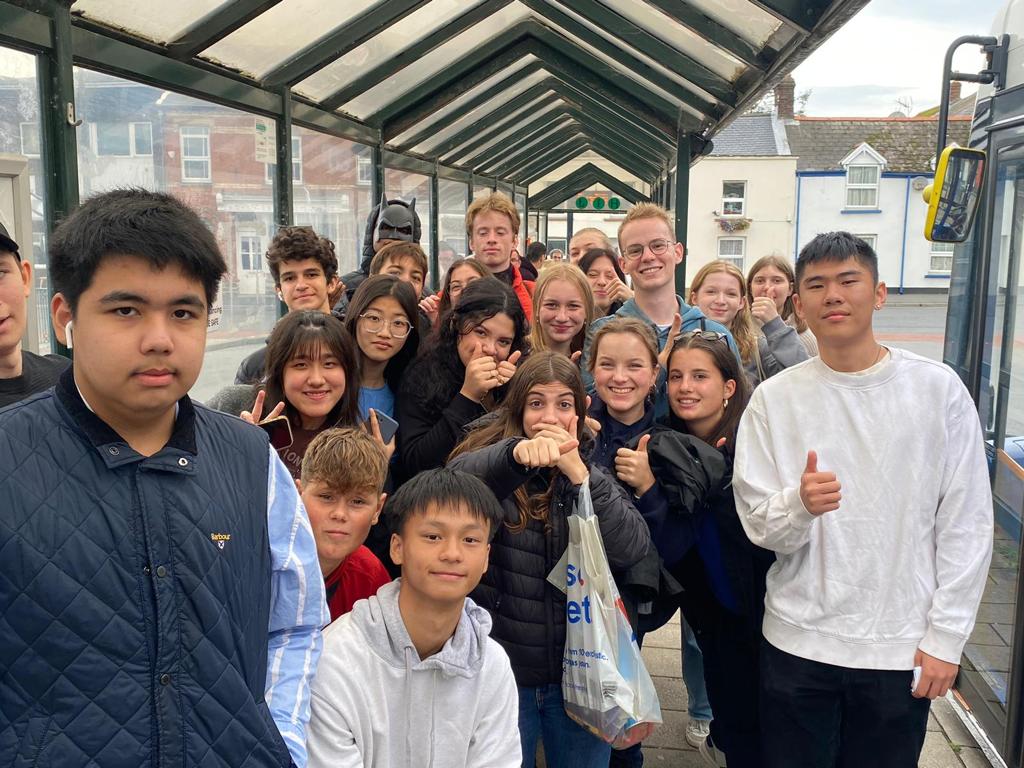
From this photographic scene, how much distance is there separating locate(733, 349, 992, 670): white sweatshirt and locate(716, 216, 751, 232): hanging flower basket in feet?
102

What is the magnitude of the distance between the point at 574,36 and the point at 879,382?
563 cm

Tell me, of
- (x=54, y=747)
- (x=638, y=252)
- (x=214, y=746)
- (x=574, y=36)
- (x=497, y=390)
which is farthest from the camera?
(x=574, y=36)

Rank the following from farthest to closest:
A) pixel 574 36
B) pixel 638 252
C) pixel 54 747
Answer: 1. pixel 574 36
2. pixel 638 252
3. pixel 54 747

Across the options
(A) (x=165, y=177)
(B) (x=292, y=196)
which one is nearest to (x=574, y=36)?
(B) (x=292, y=196)

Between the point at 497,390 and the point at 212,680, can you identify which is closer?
the point at 212,680

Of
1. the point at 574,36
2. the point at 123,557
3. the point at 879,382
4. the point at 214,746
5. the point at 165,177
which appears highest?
the point at 574,36

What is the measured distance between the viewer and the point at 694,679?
380 cm

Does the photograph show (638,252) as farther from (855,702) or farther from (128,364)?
(128,364)

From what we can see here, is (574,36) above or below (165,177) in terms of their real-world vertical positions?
above

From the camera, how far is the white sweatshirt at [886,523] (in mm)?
2404

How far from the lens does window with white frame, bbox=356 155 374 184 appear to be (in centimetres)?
710

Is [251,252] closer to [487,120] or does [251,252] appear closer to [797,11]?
[797,11]

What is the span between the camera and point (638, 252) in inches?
149

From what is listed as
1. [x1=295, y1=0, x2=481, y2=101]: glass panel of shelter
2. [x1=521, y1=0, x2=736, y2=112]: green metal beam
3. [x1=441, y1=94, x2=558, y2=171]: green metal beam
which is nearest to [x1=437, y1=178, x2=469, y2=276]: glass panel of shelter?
[x1=441, y1=94, x2=558, y2=171]: green metal beam
